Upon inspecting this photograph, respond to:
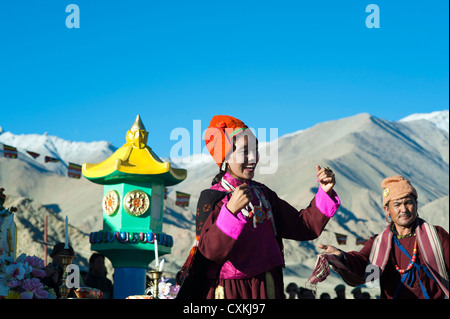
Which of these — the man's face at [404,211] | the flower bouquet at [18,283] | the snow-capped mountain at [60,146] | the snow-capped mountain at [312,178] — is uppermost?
the snow-capped mountain at [60,146]

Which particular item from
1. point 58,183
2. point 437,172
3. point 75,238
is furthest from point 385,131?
point 75,238

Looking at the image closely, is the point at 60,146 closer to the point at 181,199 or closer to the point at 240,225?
the point at 181,199

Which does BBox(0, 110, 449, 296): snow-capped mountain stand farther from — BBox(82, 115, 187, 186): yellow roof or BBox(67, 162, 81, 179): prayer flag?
BBox(82, 115, 187, 186): yellow roof

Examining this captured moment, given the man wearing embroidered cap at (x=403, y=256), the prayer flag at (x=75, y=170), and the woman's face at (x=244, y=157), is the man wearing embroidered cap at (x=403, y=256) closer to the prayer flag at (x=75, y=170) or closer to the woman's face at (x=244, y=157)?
the woman's face at (x=244, y=157)

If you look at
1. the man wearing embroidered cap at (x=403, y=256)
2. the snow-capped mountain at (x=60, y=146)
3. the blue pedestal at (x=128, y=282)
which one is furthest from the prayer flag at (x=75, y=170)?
the snow-capped mountain at (x=60, y=146)

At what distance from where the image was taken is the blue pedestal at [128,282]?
10.7 m

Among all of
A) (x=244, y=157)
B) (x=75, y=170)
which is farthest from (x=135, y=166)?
(x=244, y=157)

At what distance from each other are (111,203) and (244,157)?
22.3ft

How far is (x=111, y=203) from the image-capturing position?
11.3 meters

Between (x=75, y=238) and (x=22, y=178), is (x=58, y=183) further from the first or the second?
(x=75, y=238)

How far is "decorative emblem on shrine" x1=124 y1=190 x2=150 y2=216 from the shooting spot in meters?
11.1

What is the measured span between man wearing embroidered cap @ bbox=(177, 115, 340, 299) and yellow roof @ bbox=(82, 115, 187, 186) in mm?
6199
